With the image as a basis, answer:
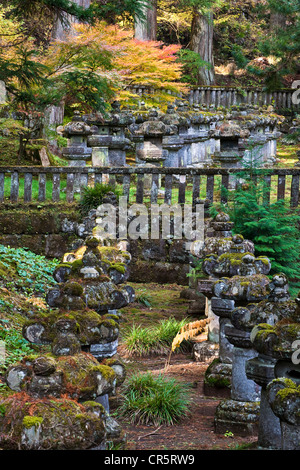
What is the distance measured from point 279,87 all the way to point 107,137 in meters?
15.1

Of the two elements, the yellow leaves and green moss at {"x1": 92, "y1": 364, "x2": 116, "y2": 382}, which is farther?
the yellow leaves

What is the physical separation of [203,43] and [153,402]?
2353 cm

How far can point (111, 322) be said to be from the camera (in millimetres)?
4195

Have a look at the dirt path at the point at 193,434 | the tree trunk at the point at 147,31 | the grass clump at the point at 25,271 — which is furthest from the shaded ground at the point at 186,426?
the tree trunk at the point at 147,31

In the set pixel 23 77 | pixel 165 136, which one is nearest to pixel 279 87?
pixel 165 136

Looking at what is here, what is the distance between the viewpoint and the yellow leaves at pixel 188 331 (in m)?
6.36

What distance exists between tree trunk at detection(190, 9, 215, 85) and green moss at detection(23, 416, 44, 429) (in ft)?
81.4

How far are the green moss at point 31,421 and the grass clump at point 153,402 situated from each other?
2120 millimetres

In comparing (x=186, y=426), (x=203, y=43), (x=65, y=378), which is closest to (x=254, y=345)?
(x=65, y=378)

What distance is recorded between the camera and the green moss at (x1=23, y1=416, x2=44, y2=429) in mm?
2797
